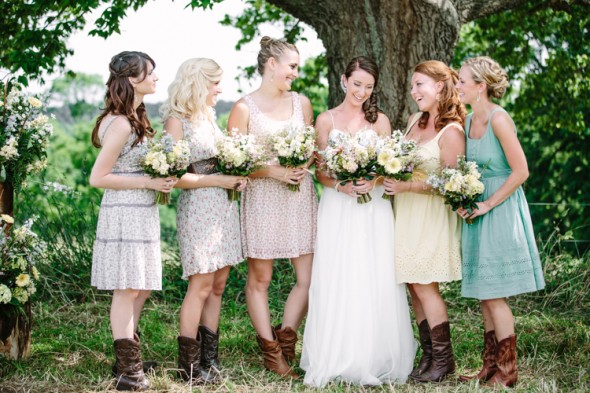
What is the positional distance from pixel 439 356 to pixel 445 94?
5.94ft

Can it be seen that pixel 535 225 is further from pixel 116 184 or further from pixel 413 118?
pixel 116 184

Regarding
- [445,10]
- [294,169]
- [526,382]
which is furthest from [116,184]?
[445,10]

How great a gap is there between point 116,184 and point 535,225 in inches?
370

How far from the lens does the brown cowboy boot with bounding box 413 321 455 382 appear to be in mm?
4887

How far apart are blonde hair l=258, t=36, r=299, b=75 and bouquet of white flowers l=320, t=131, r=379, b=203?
0.73 meters

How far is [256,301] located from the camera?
5.16 m

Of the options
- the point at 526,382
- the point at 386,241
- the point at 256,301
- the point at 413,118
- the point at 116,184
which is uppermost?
the point at 413,118

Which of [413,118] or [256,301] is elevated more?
[413,118]

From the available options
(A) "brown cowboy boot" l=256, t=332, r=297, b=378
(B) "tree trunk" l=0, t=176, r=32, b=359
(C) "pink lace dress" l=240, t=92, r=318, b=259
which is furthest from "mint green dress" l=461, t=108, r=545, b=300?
(B) "tree trunk" l=0, t=176, r=32, b=359

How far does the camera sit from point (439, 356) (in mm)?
4922

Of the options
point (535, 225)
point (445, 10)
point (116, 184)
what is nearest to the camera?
point (116, 184)

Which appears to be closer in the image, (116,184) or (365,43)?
(116,184)

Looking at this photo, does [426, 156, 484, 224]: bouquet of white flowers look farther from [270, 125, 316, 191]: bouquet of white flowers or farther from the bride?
[270, 125, 316, 191]: bouquet of white flowers

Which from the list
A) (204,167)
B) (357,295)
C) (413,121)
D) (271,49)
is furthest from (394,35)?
(357,295)
